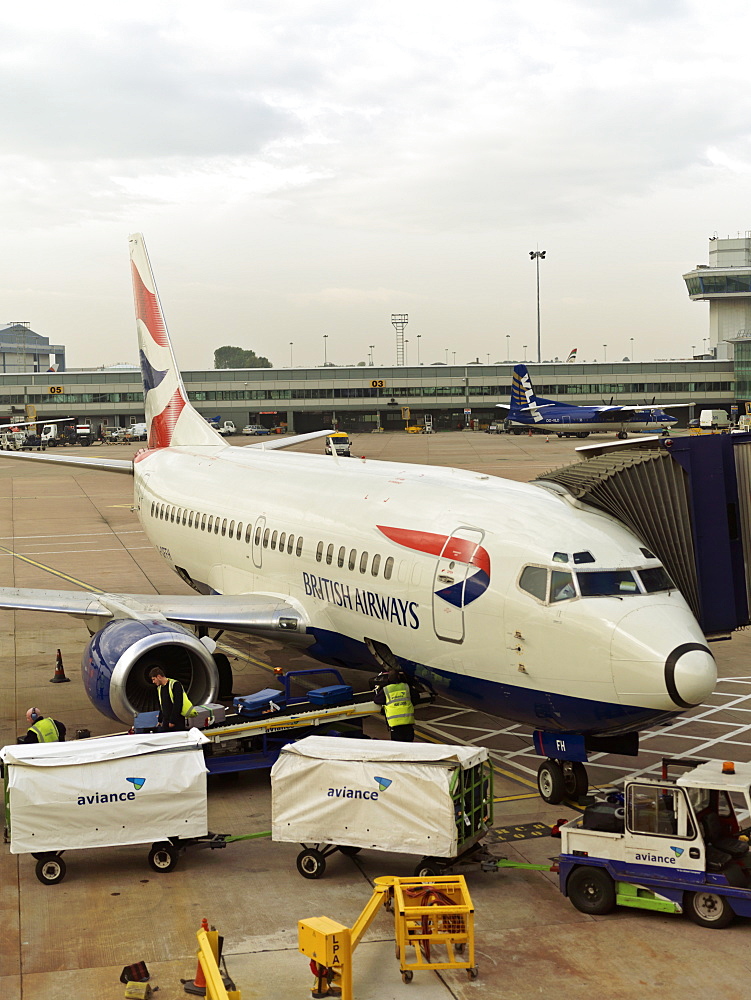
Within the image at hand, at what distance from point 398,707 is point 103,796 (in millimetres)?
4811

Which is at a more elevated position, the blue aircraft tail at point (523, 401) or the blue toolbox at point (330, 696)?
the blue aircraft tail at point (523, 401)

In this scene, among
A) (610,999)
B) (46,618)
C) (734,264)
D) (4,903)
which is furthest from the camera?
(734,264)

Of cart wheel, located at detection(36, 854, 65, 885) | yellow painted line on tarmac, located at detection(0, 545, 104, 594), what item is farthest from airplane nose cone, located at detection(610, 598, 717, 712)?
yellow painted line on tarmac, located at detection(0, 545, 104, 594)

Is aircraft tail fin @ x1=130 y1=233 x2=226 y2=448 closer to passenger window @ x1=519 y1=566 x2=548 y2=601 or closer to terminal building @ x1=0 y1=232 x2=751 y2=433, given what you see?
passenger window @ x1=519 y1=566 x2=548 y2=601

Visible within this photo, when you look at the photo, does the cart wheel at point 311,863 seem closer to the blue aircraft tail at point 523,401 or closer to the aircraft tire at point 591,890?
the aircraft tire at point 591,890

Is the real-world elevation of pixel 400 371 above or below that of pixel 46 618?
above

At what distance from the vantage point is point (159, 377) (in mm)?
31344

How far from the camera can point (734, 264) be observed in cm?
15112

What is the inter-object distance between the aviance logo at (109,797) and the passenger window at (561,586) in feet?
19.0

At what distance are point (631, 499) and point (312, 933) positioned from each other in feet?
27.0

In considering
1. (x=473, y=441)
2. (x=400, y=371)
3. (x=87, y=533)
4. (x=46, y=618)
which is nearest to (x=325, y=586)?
(x=46, y=618)

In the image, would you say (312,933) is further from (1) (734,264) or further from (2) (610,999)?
(1) (734,264)

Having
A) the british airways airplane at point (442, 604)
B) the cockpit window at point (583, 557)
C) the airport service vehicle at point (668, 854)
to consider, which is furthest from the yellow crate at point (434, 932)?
the cockpit window at point (583, 557)

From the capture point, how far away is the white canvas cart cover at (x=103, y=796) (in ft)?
40.9
